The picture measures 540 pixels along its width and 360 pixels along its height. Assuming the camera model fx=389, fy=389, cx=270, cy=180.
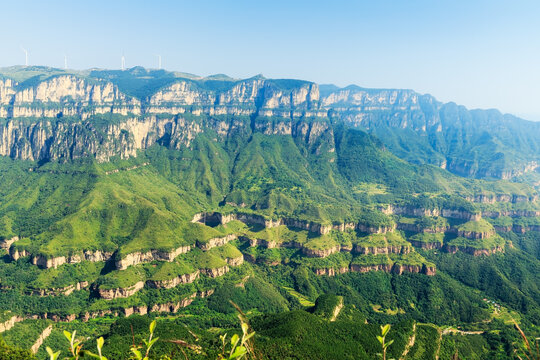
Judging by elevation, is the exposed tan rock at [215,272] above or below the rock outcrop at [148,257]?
below

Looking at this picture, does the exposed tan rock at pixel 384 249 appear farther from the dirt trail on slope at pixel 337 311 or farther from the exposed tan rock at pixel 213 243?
the exposed tan rock at pixel 213 243

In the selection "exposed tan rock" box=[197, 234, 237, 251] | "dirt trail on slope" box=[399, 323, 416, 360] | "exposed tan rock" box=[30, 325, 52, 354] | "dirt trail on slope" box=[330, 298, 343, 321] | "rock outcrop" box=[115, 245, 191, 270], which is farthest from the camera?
"exposed tan rock" box=[197, 234, 237, 251]

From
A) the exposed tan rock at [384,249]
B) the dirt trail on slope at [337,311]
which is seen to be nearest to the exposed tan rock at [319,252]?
the exposed tan rock at [384,249]

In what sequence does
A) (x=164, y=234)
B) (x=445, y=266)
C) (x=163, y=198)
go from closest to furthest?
(x=164, y=234) < (x=445, y=266) < (x=163, y=198)

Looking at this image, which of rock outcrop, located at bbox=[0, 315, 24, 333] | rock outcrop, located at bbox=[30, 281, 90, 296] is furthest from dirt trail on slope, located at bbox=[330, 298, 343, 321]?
rock outcrop, located at bbox=[30, 281, 90, 296]

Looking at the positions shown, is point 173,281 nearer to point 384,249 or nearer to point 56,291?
point 56,291

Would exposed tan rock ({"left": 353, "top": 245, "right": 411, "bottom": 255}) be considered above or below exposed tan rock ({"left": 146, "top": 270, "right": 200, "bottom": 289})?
above

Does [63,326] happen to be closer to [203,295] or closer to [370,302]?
[203,295]

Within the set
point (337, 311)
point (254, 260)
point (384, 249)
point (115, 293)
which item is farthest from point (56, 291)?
point (384, 249)

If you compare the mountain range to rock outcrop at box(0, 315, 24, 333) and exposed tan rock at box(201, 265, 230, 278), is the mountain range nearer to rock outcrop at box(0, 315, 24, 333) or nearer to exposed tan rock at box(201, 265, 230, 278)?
exposed tan rock at box(201, 265, 230, 278)

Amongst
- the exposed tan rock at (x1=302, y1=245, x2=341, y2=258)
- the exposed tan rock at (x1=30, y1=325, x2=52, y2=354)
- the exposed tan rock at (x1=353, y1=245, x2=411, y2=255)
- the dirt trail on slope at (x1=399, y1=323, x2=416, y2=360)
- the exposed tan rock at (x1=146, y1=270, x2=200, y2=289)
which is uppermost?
the dirt trail on slope at (x1=399, y1=323, x2=416, y2=360)

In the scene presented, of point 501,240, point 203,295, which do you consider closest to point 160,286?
point 203,295
